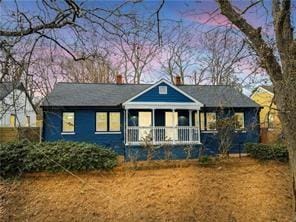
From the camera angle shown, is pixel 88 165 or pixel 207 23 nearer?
pixel 207 23

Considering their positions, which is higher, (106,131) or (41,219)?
(106,131)

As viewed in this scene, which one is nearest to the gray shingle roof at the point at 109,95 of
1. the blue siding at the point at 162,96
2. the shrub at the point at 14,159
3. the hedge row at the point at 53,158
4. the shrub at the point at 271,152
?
the blue siding at the point at 162,96

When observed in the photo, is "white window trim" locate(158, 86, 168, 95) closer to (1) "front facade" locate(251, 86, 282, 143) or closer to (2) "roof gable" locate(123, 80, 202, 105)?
(2) "roof gable" locate(123, 80, 202, 105)

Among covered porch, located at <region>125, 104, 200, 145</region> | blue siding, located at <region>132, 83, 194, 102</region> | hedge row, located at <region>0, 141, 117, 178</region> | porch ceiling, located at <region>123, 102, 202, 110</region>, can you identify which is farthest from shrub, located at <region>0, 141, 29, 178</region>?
blue siding, located at <region>132, 83, 194, 102</region>

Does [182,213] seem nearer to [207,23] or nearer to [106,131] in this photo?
[207,23]

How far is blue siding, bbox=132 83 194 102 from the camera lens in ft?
53.7

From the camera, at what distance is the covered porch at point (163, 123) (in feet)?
50.9

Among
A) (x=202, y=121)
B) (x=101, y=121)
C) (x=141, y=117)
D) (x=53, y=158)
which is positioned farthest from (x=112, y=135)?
(x=53, y=158)

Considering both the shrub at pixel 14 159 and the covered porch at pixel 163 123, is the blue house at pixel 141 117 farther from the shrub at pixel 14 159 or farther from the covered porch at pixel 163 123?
the shrub at pixel 14 159

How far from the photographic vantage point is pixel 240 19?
22.1 feet

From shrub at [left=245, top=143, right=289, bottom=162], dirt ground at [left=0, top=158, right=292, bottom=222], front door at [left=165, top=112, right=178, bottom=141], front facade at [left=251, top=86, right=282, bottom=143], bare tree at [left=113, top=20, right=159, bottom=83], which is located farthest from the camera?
front door at [left=165, top=112, right=178, bottom=141]

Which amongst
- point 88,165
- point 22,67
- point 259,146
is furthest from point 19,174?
point 259,146

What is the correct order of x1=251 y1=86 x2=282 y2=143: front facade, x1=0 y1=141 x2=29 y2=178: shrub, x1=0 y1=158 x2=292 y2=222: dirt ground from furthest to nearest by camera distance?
1. x1=0 y1=141 x2=29 y2=178: shrub
2. x1=0 y1=158 x2=292 y2=222: dirt ground
3. x1=251 y1=86 x2=282 y2=143: front facade

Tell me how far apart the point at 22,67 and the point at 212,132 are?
568 inches
